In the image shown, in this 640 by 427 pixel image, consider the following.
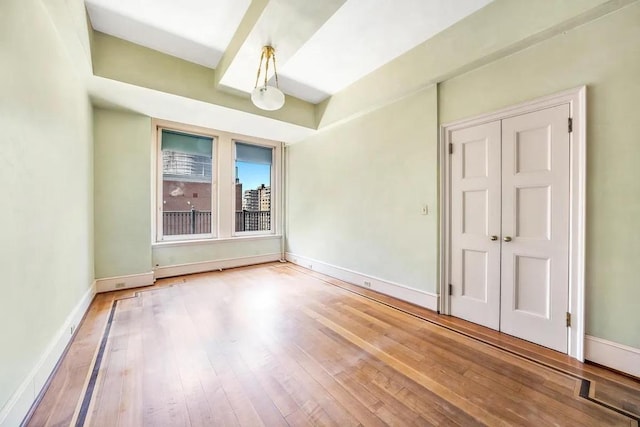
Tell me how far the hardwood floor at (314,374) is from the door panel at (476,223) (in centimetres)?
25

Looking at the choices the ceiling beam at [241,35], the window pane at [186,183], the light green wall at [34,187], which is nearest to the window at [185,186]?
the window pane at [186,183]

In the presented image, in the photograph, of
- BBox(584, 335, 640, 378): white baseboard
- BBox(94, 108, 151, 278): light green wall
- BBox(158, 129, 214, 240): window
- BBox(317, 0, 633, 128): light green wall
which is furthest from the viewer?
BBox(158, 129, 214, 240): window

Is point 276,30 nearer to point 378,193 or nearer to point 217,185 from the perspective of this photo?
→ point 378,193

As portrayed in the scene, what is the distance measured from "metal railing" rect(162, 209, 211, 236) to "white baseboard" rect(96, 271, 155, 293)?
2.78ft

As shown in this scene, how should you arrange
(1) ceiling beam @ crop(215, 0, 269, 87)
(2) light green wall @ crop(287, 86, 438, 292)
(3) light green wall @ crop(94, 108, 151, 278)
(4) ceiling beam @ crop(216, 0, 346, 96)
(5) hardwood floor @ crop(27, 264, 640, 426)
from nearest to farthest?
(5) hardwood floor @ crop(27, 264, 640, 426), (4) ceiling beam @ crop(216, 0, 346, 96), (1) ceiling beam @ crop(215, 0, 269, 87), (2) light green wall @ crop(287, 86, 438, 292), (3) light green wall @ crop(94, 108, 151, 278)

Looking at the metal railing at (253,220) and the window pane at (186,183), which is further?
the metal railing at (253,220)

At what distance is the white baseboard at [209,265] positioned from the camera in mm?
4293

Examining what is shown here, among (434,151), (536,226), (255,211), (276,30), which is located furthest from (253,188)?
(536,226)

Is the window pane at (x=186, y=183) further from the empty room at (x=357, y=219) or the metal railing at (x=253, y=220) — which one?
the metal railing at (x=253, y=220)

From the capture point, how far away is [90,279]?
10.7 feet

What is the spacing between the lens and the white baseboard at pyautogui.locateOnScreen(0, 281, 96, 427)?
4.40ft

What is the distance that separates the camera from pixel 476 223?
2.67 metres

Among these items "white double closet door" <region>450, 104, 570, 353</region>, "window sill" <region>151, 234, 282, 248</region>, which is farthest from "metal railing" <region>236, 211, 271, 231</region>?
"white double closet door" <region>450, 104, 570, 353</region>

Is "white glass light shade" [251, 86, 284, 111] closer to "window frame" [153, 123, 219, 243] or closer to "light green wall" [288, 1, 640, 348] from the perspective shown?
"light green wall" [288, 1, 640, 348]
